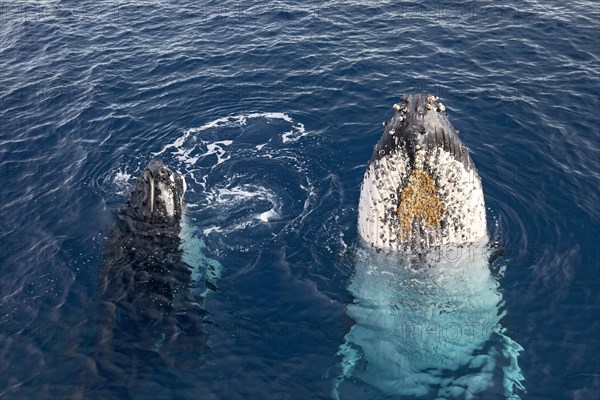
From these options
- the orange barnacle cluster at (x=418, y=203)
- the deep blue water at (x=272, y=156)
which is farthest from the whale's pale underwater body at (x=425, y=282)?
the deep blue water at (x=272, y=156)

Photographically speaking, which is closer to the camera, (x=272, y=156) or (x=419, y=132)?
(x=419, y=132)

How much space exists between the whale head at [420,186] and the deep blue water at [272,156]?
3706 millimetres

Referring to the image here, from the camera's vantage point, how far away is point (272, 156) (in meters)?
33.2

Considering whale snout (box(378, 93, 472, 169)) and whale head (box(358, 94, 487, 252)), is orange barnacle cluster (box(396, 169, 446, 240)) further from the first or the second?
whale snout (box(378, 93, 472, 169))

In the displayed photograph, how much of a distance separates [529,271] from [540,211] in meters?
4.32

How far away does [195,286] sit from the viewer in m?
25.4

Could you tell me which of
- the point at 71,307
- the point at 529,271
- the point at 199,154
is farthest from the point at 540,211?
the point at 71,307

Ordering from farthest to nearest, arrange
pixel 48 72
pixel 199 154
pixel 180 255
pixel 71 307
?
pixel 48 72, pixel 199 154, pixel 180 255, pixel 71 307

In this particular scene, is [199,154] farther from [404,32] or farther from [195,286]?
[404,32]

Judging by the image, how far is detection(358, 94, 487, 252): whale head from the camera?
62.4ft

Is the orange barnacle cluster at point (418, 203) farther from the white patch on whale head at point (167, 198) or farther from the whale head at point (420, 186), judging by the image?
the white patch on whale head at point (167, 198)

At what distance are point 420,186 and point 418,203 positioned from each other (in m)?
0.71

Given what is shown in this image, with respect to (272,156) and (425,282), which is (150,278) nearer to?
(272,156)

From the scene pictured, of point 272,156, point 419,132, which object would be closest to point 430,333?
point 419,132
